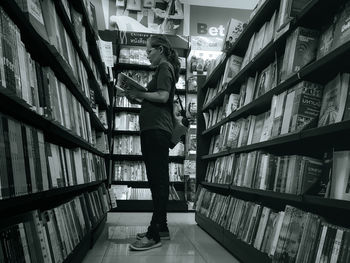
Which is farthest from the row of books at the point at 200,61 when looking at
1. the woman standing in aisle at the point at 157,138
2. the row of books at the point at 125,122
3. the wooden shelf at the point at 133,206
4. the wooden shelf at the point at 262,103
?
the woman standing in aisle at the point at 157,138

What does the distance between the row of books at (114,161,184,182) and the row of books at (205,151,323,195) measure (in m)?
2.18

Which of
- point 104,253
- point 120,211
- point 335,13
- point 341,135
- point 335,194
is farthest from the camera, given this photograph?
point 120,211

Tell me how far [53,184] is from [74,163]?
0.49 meters

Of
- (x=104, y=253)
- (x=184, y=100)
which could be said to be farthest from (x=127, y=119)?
(x=104, y=253)

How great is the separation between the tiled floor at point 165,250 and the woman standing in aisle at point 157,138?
11cm

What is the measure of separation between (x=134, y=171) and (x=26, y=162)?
11.7ft

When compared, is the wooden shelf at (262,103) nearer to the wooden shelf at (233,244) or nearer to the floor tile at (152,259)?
the wooden shelf at (233,244)

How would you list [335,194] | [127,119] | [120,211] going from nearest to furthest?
[335,194]
[120,211]
[127,119]

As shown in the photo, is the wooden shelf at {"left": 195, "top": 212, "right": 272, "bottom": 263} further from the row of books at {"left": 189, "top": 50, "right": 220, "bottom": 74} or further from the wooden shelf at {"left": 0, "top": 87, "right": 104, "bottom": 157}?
the row of books at {"left": 189, "top": 50, "right": 220, "bottom": 74}

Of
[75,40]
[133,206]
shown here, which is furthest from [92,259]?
[133,206]

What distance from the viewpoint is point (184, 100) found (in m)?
4.71

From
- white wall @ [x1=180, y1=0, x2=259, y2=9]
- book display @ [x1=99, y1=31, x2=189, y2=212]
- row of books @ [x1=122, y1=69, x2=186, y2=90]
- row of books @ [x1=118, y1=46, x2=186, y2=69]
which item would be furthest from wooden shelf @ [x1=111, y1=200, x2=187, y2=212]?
white wall @ [x1=180, y1=0, x2=259, y2=9]

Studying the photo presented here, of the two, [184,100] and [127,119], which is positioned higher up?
[184,100]

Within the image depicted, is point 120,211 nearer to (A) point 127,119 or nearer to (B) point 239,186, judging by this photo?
(A) point 127,119
